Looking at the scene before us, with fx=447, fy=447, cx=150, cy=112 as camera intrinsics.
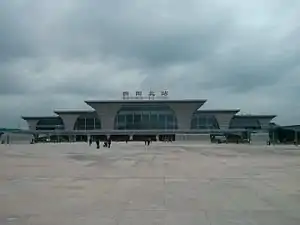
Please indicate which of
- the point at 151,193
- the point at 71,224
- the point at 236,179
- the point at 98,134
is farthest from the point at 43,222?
Result: the point at 98,134

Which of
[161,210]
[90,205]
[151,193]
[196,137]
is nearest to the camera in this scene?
[161,210]

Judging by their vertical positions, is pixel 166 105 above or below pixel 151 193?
above

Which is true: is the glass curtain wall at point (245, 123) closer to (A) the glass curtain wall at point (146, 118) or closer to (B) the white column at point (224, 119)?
(B) the white column at point (224, 119)

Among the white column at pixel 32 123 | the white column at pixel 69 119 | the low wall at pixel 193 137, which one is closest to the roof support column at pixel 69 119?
the white column at pixel 69 119

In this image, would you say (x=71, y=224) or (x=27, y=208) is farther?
(x=27, y=208)

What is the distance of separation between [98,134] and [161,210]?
115659mm

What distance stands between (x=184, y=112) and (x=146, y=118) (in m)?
11.2

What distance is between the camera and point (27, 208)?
28.6ft

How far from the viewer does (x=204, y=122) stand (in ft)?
452

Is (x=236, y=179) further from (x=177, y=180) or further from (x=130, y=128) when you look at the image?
(x=130, y=128)

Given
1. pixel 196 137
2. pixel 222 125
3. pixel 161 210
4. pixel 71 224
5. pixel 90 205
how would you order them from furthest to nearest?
pixel 222 125 < pixel 196 137 < pixel 90 205 < pixel 161 210 < pixel 71 224

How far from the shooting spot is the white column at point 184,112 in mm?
127000

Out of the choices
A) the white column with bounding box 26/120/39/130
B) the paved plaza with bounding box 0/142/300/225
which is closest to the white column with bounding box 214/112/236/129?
the white column with bounding box 26/120/39/130

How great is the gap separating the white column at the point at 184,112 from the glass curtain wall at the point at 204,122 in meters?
5.64
